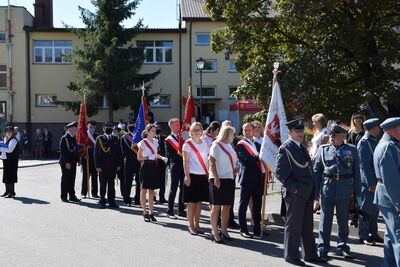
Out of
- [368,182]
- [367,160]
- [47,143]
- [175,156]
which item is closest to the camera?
[368,182]

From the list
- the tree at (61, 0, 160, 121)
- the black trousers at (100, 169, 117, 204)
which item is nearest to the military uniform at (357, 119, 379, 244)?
the black trousers at (100, 169, 117, 204)

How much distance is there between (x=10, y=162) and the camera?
1476 cm

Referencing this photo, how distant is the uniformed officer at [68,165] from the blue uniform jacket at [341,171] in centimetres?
781

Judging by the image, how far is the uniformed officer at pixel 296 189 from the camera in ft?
24.0

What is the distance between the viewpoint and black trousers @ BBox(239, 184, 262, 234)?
9359 millimetres

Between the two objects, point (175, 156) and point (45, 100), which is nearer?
point (175, 156)

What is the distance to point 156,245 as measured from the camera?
844 cm

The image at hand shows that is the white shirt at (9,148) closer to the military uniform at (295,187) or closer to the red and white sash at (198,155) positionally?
the red and white sash at (198,155)

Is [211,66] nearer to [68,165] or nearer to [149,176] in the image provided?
[68,165]

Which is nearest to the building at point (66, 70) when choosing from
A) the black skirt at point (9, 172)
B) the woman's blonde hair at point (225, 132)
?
the black skirt at point (9, 172)

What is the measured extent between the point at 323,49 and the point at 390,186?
8.27 meters

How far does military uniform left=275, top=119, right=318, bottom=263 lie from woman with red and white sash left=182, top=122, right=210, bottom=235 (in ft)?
7.48

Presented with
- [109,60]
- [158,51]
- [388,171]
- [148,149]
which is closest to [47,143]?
[109,60]

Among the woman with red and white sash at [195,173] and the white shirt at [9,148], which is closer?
the woman with red and white sash at [195,173]
